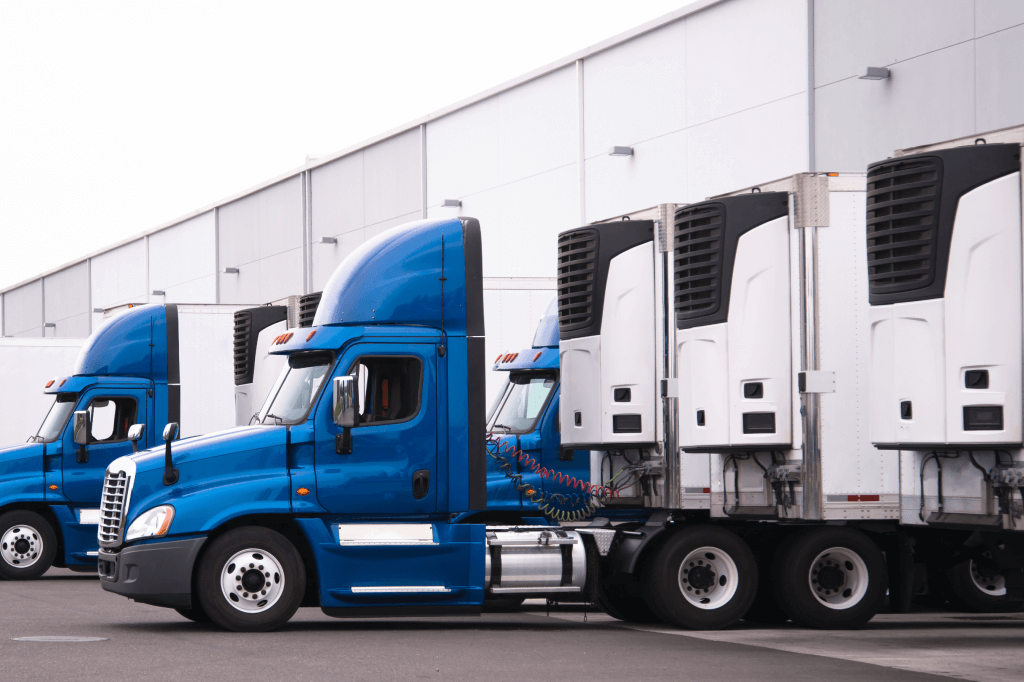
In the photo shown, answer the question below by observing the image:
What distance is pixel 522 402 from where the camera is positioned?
16359mm

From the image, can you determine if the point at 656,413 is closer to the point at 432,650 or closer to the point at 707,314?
the point at 707,314

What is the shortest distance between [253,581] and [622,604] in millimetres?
3722

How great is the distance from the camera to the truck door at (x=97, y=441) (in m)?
20.1

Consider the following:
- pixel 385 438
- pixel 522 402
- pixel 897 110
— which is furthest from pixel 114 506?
pixel 897 110

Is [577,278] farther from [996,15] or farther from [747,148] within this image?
[747,148]

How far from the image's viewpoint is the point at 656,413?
14.4 metres

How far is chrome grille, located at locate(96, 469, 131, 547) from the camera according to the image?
13148 millimetres

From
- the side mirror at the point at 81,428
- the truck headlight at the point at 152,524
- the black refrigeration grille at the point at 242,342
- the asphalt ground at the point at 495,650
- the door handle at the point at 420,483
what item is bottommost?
the asphalt ground at the point at 495,650

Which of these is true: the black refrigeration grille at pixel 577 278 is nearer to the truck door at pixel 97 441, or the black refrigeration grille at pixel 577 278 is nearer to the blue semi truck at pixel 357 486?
the blue semi truck at pixel 357 486

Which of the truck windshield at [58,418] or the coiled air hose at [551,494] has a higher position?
the truck windshield at [58,418]

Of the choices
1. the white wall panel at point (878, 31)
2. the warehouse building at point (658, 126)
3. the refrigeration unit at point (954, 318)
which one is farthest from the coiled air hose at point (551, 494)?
the white wall panel at point (878, 31)

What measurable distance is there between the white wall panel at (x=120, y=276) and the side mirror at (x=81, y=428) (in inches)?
1502

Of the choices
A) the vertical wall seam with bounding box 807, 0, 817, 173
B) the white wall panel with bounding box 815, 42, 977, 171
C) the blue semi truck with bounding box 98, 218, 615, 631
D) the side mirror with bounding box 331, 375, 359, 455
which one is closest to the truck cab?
the blue semi truck with bounding box 98, 218, 615, 631

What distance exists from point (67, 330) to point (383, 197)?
3188 cm
